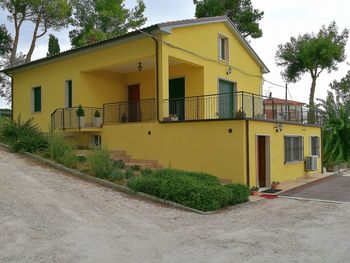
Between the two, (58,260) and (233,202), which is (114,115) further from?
(58,260)

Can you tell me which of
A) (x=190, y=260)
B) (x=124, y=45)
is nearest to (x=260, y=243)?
(x=190, y=260)

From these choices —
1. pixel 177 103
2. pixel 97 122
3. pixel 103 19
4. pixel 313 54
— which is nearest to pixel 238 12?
pixel 313 54

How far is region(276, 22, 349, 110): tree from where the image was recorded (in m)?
32.7

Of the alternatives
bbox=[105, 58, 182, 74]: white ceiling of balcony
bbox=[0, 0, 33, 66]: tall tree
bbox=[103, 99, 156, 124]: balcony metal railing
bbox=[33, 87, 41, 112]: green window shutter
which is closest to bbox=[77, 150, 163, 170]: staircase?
bbox=[103, 99, 156, 124]: balcony metal railing

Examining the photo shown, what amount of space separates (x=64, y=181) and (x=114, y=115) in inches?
278

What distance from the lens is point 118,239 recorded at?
6.89m

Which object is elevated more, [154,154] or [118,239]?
[154,154]

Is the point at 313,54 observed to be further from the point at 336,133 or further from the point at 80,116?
the point at 80,116

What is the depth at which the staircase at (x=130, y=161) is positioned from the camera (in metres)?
14.4

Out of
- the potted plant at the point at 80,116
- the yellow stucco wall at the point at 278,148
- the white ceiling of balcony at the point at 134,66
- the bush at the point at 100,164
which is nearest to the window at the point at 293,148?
the yellow stucco wall at the point at 278,148

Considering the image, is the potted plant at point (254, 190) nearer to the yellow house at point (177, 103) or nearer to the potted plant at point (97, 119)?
the yellow house at point (177, 103)

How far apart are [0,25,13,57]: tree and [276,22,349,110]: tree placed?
25.0 m

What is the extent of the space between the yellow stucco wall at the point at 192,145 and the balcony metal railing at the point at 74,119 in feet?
5.95

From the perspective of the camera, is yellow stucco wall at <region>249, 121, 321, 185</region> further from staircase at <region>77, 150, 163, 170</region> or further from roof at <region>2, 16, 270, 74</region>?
roof at <region>2, 16, 270, 74</region>
